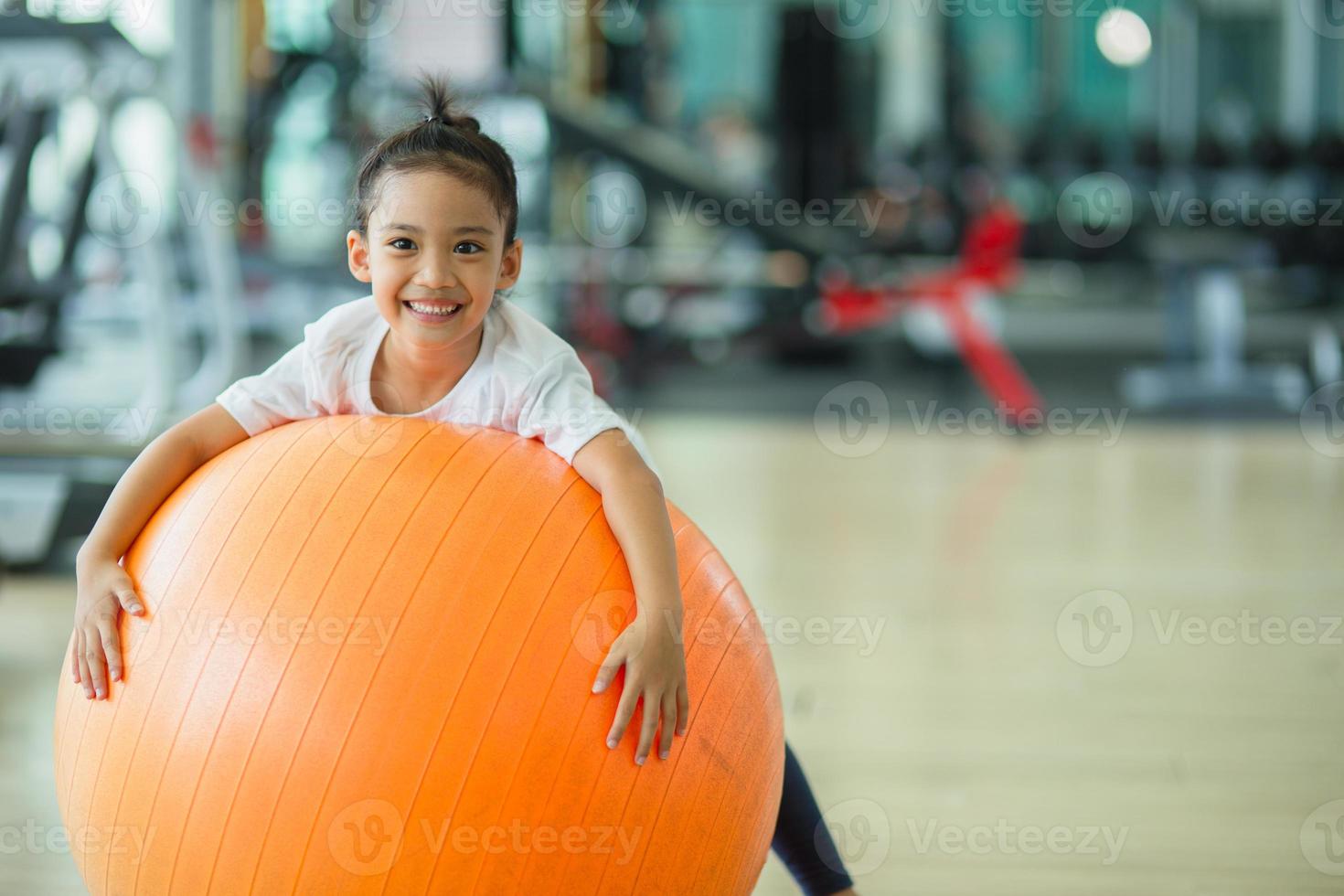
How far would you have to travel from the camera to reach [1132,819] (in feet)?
6.93

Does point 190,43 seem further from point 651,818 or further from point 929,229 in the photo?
point 651,818

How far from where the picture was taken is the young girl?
52.2 inches

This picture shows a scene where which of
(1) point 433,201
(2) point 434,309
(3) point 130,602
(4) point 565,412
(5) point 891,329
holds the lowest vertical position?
(5) point 891,329

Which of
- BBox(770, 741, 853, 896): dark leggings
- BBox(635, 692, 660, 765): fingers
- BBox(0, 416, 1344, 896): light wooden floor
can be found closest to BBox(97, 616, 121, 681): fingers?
BBox(635, 692, 660, 765): fingers

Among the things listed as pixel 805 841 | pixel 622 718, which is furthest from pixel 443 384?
pixel 805 841

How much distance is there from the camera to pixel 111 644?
1.36 metres

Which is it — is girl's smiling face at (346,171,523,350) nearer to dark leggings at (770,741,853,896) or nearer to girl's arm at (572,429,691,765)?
girl's arm at (572,429,691,765)

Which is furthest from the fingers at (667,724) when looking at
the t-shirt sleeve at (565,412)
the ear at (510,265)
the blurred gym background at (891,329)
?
the blurred gym background at (891,329)

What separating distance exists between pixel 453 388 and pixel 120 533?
1.18ft

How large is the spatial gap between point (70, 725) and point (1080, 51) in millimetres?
10819

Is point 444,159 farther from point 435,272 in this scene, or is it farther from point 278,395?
point 278,395

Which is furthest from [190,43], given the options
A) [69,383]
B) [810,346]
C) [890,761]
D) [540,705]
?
[540,705]

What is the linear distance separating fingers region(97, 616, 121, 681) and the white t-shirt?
26 centimetres

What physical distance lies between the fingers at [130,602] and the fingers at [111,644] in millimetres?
21
